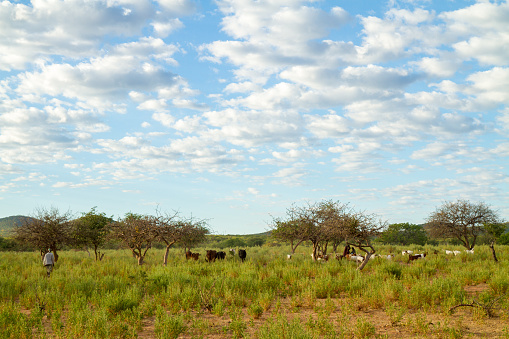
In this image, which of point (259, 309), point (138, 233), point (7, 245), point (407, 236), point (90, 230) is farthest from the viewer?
point (407, 236)

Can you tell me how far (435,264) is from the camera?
2077cm

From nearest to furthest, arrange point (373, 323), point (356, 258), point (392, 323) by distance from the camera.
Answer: point (392, 323) < point (373, 323) < point (356, 258)

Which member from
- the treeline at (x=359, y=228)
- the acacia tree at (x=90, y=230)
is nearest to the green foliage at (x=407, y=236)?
the treeline at (x=359, y=228)

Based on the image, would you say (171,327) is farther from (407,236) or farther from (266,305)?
(407,236)

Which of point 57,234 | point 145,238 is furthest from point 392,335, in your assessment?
point 57,234

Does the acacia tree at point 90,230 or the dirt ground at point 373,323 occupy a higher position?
the acacia tree at point 90,230

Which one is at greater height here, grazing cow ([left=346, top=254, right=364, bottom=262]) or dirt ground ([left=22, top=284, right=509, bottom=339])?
grazing cow ([left=346, top=254, right=364, bottom=262])

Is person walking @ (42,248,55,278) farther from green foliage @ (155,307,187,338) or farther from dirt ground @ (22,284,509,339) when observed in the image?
green foliage @ (155,307,187,338)

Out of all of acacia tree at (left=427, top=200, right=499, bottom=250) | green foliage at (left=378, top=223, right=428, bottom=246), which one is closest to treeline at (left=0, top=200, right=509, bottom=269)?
acacia tree at (left=427, top=200, right=499, bottom=250)

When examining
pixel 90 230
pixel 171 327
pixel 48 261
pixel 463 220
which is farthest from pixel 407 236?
pixel 171 327

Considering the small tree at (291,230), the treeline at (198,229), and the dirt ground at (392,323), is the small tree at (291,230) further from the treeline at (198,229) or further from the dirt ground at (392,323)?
the dirt ground at (392,323)

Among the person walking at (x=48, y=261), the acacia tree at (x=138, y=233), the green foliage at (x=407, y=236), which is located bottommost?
the green foliage at (x=407, y=236)

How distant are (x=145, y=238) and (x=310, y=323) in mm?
16797

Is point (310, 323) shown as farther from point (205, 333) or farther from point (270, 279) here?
point (270, 279)
